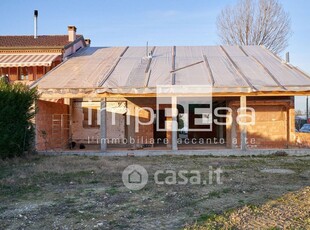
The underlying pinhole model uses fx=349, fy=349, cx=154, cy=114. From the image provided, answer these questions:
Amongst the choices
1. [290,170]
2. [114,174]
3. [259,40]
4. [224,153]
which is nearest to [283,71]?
[224,153]

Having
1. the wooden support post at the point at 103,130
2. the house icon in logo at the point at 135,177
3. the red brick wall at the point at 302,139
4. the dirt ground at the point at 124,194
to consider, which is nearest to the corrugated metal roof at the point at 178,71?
the wooden support post at the point at 103,130

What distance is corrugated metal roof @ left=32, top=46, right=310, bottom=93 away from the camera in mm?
16219

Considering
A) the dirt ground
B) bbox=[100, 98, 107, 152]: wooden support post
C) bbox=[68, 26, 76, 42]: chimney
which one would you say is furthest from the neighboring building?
the dirt ground

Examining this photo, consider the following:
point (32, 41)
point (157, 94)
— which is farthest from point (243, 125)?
point (32, 41)

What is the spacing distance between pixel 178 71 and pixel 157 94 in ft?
9.93

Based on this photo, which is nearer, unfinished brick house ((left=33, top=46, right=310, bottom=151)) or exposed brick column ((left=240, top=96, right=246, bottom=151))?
exposed brick column ((left=240, top=96, right=246, bottom=151))

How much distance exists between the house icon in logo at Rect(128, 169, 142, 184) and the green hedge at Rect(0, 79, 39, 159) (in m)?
5.28

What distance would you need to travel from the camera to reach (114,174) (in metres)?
10.5

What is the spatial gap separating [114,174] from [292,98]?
12.5 metres

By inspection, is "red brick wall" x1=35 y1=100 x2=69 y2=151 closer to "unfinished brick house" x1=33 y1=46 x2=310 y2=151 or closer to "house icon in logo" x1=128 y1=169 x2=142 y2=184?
"unfinished brick house" x1=33 y1=46 x2=310 y2=151

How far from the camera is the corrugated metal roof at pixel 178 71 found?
1622cm

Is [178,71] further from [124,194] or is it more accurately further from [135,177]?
[124,194]

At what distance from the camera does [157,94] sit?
1593 cm

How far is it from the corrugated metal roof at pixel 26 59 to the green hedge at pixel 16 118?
607 cm
